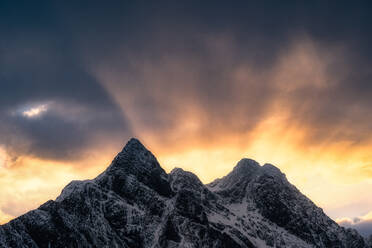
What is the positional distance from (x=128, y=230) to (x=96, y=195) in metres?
25.4

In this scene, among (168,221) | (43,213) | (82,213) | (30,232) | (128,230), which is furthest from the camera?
(168,221)

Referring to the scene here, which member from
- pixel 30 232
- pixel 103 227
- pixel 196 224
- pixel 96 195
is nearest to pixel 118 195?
pixel 96 195

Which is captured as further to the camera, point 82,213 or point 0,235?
point 82,213

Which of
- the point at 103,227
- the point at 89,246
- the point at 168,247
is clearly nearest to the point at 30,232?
the point at 89,246

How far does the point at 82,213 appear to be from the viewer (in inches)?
6521

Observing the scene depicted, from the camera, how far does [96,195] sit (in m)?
185

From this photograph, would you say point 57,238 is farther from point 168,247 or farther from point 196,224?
point 196,224

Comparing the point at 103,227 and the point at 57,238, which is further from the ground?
the point at 103,227

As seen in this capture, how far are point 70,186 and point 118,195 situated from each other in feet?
89.3

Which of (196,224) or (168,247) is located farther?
(196,224)

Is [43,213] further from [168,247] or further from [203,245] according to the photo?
[203,245]

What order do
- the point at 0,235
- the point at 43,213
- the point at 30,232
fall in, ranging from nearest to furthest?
the point at 0,235 → the point at 30,232 → the point at 43,213

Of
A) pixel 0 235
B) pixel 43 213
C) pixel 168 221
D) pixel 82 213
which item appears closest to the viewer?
pixel 0 235

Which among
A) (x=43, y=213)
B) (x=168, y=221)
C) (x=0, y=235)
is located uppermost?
(x=168, y=221)
